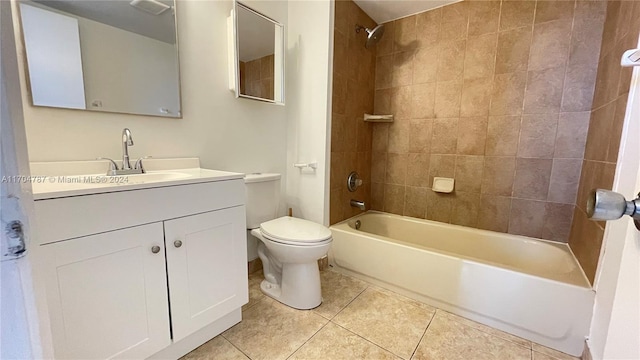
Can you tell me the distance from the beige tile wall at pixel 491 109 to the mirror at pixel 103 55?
5.63 ft

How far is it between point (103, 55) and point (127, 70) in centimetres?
10

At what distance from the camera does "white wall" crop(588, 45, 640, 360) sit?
0.68 meters

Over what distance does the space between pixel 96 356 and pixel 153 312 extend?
0.20m

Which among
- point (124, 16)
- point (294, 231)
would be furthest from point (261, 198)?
point (124, 16)

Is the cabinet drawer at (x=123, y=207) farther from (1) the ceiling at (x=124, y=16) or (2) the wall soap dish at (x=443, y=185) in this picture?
(2) the wall soap dish at (x=443, y=185)

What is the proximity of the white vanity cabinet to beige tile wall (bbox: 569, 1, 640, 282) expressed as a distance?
5.69 ft

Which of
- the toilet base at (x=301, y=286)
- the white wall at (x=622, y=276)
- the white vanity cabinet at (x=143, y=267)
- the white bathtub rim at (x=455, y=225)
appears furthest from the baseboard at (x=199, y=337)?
the white wall at (x=622, y=276)

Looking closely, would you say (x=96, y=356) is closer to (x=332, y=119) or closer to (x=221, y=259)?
(x=221, y=259)

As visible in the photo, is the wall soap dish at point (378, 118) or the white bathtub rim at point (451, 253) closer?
the white bathtub rim at point (451, 253)

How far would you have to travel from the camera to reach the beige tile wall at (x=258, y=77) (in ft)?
5.51

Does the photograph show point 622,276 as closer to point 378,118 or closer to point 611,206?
point 611,206

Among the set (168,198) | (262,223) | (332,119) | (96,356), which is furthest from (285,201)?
(96,356)

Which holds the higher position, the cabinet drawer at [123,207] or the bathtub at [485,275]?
the cabinet drawer at [123,207]

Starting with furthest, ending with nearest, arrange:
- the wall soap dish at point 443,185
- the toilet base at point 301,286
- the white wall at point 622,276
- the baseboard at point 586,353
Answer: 1. the wall soap dish at point 443,185
2. the toilet base at point 301,286
3. the baseboard at point 586,353
4. the white wall at point 622,276
